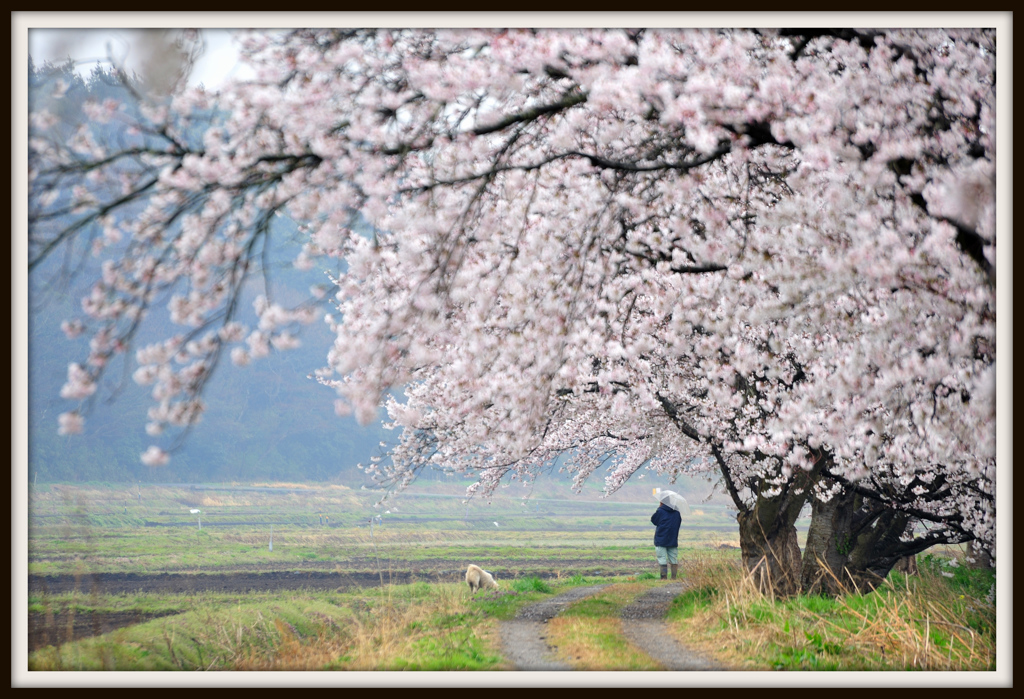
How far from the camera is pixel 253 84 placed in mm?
4996

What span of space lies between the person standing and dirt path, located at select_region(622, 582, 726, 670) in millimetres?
3010

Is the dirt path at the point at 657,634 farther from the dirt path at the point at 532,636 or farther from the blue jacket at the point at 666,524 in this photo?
the blue jacket at the point at 666,524

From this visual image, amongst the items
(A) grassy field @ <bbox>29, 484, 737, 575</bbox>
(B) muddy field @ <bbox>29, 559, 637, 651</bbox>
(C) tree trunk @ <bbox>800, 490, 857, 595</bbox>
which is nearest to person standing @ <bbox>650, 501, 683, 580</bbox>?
(B) muddy field @ <bbox>29, 559, 637, 651</bbox>

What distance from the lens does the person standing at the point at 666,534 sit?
1762 cm

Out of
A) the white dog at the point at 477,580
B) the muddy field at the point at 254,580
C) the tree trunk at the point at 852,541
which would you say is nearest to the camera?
the tree trunk at the point at 852,541

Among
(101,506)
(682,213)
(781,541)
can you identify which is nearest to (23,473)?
(682,213)

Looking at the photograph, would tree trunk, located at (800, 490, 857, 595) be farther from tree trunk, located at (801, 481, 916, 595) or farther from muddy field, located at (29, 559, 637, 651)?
muddy field, located at (29, 559, 637, 651)

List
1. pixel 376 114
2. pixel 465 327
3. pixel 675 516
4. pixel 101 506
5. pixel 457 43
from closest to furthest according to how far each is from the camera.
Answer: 1. pixel 376 114
2. pixel 457 43
3. pixel 465 327
4. pixel 675 516
5. pixel 101 506

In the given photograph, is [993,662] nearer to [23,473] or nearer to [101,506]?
[23,473]

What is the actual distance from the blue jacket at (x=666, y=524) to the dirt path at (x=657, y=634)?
2.99 metres

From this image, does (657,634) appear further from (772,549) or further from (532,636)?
(772,549)

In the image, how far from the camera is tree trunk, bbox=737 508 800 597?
34.6 feet

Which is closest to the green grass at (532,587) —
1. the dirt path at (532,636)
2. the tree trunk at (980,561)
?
the dirt path at (532,636)
